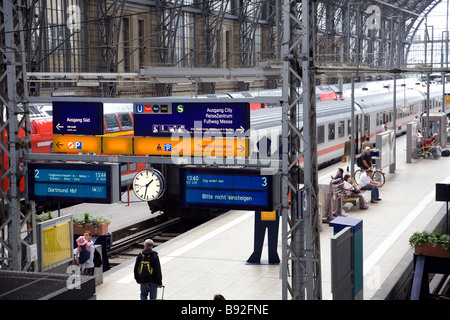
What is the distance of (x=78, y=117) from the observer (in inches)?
512

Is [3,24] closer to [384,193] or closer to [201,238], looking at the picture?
[201,238]

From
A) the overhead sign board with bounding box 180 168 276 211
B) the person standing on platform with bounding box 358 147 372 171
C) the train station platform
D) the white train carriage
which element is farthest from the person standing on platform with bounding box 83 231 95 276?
the person standing on platform with bounding box 358 147 372 171

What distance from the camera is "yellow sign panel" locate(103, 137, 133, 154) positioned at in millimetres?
12969

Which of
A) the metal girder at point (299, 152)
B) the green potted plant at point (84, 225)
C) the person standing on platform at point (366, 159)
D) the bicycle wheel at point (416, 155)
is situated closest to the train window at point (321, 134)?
the person standing on platform at point (366, 159)

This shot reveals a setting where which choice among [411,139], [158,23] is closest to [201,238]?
[411,139]

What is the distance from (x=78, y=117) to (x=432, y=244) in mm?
7430

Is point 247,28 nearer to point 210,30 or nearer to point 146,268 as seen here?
point 210,30

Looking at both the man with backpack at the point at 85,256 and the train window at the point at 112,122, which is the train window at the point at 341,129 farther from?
the man with backpack at the point at 85,256

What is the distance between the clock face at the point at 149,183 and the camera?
13.7 metres

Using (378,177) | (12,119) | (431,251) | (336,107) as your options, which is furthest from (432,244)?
(336,107)

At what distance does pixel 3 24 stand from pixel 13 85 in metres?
1.08

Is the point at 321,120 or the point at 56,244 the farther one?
the point at 321,120

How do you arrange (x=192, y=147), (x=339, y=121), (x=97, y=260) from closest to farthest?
(x=192, y=147), (x=97, y=260), (x=339, y=121)

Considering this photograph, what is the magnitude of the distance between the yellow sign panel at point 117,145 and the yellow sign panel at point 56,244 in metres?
2.16
